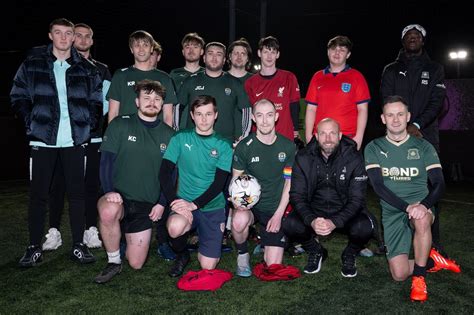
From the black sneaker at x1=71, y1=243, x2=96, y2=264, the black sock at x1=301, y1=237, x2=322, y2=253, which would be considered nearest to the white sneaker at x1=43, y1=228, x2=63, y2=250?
the black sneaker at x1=71, y1=243, x2=96, y2=264

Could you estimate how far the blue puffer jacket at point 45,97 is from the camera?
414 cm

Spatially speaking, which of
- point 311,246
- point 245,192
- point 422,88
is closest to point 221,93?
point 245,192

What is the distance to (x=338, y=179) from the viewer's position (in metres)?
3.91

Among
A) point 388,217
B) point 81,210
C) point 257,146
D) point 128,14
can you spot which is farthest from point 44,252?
point 128,14

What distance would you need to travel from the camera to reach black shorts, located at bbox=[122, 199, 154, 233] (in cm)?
403

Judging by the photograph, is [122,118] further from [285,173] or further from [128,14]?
[128,14]

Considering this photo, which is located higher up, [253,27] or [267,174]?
[253,27]

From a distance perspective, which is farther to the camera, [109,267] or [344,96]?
[344,96]

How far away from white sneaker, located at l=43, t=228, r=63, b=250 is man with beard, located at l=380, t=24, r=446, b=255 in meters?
3.59

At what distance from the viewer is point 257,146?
13.4 ft

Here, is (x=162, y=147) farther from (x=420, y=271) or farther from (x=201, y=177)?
(x=420, y=271)

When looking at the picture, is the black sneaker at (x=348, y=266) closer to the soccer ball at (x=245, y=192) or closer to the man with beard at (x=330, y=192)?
the man with beard at (x=330, y=192)

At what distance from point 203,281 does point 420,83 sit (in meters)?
2.68

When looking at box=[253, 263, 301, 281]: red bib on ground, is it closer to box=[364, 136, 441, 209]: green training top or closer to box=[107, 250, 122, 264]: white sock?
box=[364, 136, 441, 209]: green training top
